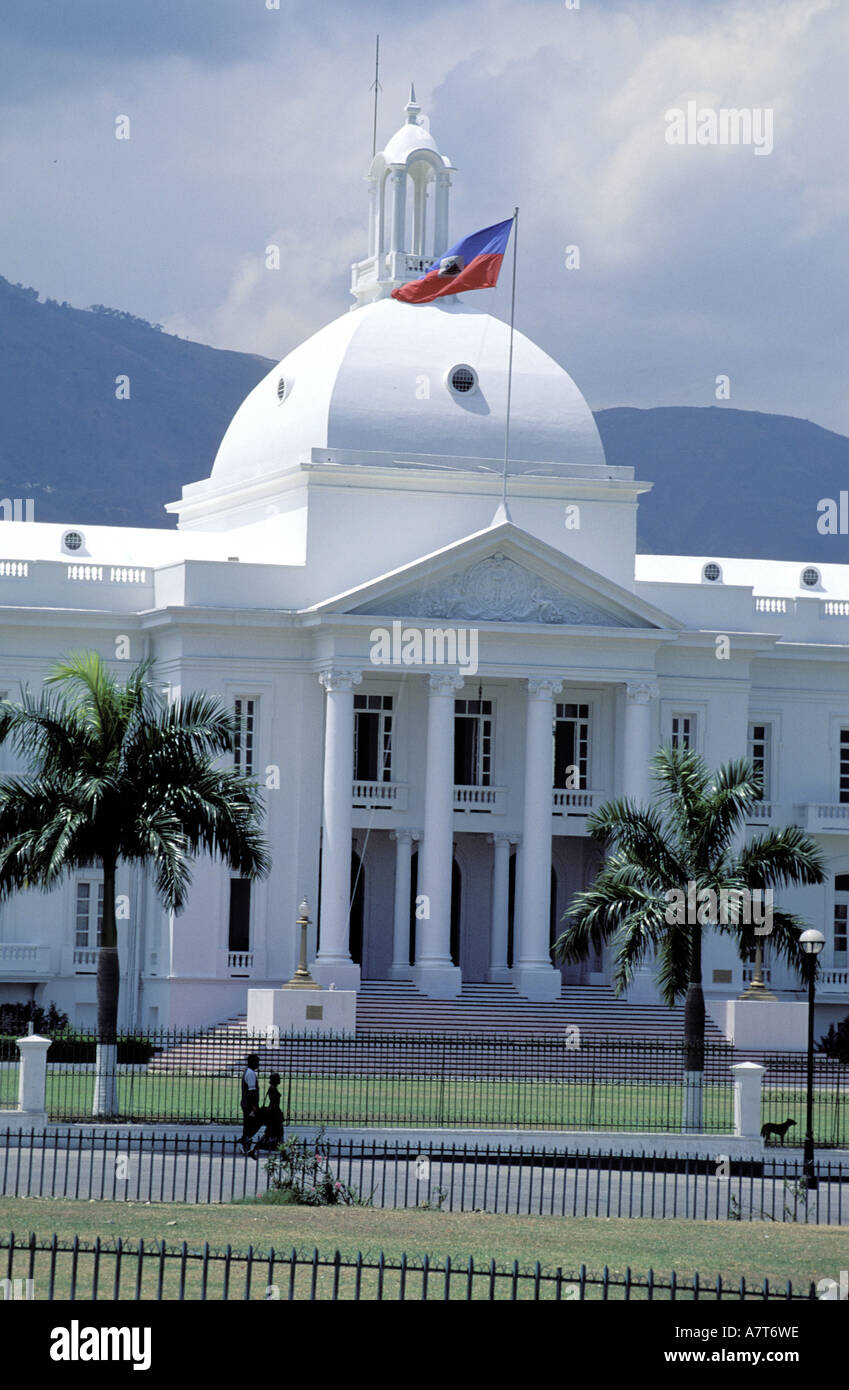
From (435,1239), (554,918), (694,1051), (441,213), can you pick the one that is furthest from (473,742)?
(435,1239)

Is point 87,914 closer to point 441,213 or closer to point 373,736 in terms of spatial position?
point 373,736

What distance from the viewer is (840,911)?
188ft

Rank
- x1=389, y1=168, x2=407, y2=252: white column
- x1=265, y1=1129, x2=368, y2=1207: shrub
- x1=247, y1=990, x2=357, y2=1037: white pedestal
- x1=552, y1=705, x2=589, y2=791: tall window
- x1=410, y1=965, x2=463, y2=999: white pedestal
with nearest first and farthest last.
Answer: x1=265, y1=1129, x2=368, y2=1207: shrub < x1=247, y1=990, x2=357, y2=1037: white pedestal < x1=410, y1=965, x2=463, y2=999: white pedestal < x1=552, y1=705, x2=589, y2=791: tall window < x1=389, y1=168, x2=407, y2=252: white column

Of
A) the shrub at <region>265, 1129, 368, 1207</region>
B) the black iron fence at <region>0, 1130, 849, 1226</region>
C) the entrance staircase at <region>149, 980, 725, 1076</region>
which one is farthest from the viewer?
the entrance staircase at <region>149, 980, 725, 1076</region>

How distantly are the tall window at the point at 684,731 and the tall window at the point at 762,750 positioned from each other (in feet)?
8.42

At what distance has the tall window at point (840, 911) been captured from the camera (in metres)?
57.0

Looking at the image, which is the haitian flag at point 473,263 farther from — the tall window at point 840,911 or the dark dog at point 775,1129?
the dark dog at point 775,1129

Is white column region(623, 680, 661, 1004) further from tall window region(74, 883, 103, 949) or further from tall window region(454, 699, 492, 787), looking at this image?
tall window region(74, 883, 103, 949)

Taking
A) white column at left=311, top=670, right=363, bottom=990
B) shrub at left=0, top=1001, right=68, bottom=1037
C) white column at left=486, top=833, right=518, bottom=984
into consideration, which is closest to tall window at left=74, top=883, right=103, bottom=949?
shrub at left=0, top=1001, right=68, bottom=1037

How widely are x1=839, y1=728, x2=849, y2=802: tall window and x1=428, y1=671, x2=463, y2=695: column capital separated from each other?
10.9 metres

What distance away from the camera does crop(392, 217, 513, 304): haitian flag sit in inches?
2004

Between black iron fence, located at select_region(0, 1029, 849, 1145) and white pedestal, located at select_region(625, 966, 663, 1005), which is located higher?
white pedestal, located at select_region(625, 966, 663, 1005)

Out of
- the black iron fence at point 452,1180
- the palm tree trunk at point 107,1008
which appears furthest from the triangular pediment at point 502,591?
the black iron fence at point 452,1180
